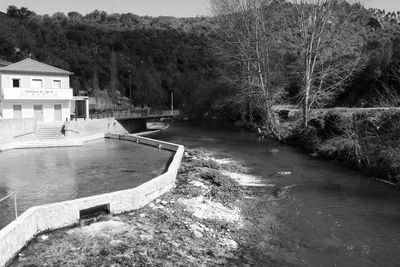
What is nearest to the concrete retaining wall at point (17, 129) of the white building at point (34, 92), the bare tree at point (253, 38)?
the white building at point (34, 92)

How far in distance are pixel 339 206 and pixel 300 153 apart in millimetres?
12711

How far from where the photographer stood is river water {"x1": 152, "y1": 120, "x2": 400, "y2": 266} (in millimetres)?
9844

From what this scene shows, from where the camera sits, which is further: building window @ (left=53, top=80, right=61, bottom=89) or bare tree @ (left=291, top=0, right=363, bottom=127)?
building window @ (left=53, top=80, right=61, bottom=89)

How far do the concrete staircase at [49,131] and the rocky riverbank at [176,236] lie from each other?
20657 millimetres

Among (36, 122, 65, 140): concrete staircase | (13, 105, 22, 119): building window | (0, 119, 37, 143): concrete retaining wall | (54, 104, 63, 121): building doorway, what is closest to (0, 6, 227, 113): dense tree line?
(54, 104, 63, 121): building doorway

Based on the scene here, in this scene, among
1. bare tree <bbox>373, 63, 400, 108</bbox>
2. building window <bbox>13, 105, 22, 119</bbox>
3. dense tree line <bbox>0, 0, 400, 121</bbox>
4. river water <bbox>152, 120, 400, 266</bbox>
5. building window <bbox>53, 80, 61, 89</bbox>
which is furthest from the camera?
dense tree line <bbox>0, 0, 400, 121</bbox>

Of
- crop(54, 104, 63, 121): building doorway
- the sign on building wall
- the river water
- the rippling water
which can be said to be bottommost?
the river water

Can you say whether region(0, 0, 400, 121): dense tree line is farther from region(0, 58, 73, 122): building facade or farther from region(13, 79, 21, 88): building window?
region(13, 79, 21, 88): building window

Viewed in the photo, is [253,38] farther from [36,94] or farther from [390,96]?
[36,94]

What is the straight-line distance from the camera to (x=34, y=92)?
111 feet

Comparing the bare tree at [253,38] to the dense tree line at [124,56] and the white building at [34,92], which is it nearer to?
the white building at [34,92]

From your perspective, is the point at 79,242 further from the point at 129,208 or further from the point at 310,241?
the point at 310,241

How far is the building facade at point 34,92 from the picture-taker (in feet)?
108

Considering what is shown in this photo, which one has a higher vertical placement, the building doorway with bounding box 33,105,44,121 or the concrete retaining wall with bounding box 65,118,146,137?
the building doorway with bounding box 33,105,44,121
